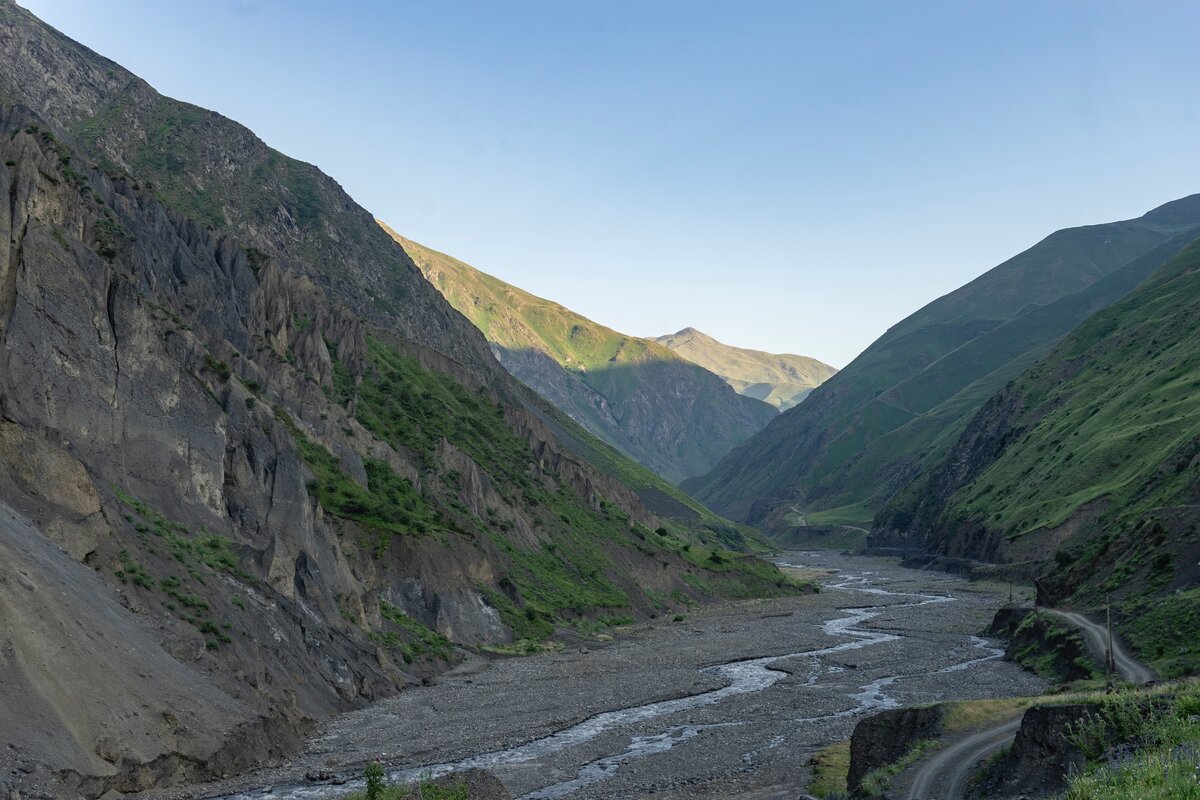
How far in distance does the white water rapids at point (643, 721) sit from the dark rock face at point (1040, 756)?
55.5 ft

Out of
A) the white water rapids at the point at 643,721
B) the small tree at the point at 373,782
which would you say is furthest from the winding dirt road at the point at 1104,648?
the small tree at the point at 373,782

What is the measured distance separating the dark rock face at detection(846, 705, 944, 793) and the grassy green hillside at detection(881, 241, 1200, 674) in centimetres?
2079

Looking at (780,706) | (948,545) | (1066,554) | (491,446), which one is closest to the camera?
(780,706)

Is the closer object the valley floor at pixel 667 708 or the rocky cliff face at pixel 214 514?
the rocky cliff face at pixel 214 514

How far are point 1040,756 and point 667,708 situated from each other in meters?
30.4

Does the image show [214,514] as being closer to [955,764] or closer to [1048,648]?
[955,764]

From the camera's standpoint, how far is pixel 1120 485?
11294 cm

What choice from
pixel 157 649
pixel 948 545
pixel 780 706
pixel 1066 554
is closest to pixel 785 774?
pixel 780 706

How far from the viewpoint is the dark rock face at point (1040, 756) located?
2602 cm

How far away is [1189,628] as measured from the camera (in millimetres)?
52219

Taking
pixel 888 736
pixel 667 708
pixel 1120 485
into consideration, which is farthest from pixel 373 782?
pixel 1120 485

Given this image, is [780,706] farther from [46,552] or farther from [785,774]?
[46,552]

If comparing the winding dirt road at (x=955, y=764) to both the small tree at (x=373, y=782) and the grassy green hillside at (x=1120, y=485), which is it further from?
the grassy green hillside at (x=1120, y=485)

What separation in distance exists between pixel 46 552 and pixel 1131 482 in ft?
356
